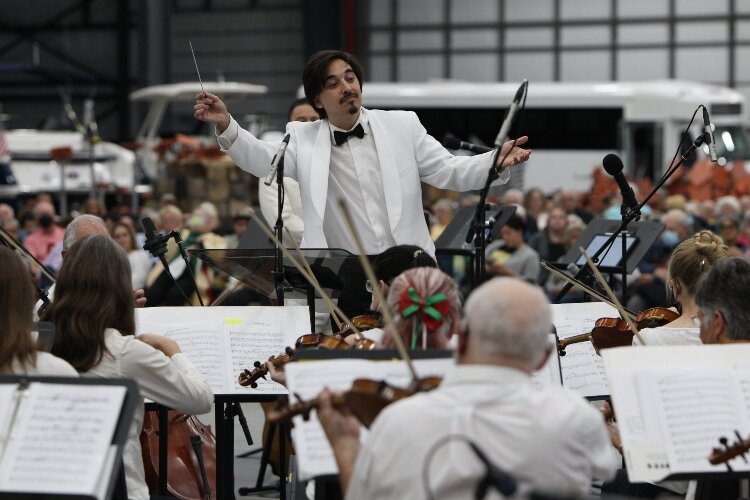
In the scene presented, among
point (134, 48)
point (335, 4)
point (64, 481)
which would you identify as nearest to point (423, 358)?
point (64, 481)

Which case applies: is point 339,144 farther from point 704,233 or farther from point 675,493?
point 675,493

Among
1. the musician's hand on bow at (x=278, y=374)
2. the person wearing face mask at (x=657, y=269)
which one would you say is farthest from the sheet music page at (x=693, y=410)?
the person wearing face mask at (x=657, y=269)

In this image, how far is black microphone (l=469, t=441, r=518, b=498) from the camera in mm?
2803

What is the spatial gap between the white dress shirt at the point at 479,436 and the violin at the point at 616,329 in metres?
2.07

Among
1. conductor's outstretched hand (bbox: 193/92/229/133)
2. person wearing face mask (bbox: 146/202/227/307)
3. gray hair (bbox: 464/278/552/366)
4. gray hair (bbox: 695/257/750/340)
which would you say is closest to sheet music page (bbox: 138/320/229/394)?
conductor's outstretched hand (bbox: 193/92/229/133)

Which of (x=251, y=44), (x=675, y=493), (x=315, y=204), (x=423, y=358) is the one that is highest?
(x=251, y=44)

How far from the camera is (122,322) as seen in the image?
14.6 feet

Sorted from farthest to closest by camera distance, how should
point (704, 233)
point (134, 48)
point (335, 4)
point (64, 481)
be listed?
point (134, 48) < point (335, 4) < point (704, 233) < point (64, 481)

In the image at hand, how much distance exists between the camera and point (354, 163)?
620cm

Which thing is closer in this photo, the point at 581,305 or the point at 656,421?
the point at 656,421

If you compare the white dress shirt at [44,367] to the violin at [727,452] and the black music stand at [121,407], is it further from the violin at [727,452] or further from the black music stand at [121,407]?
the violin at [727,452]

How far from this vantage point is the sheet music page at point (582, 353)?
536 centimetres

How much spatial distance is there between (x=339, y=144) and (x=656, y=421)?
111 inches

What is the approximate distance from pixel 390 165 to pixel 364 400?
9.26 ft
